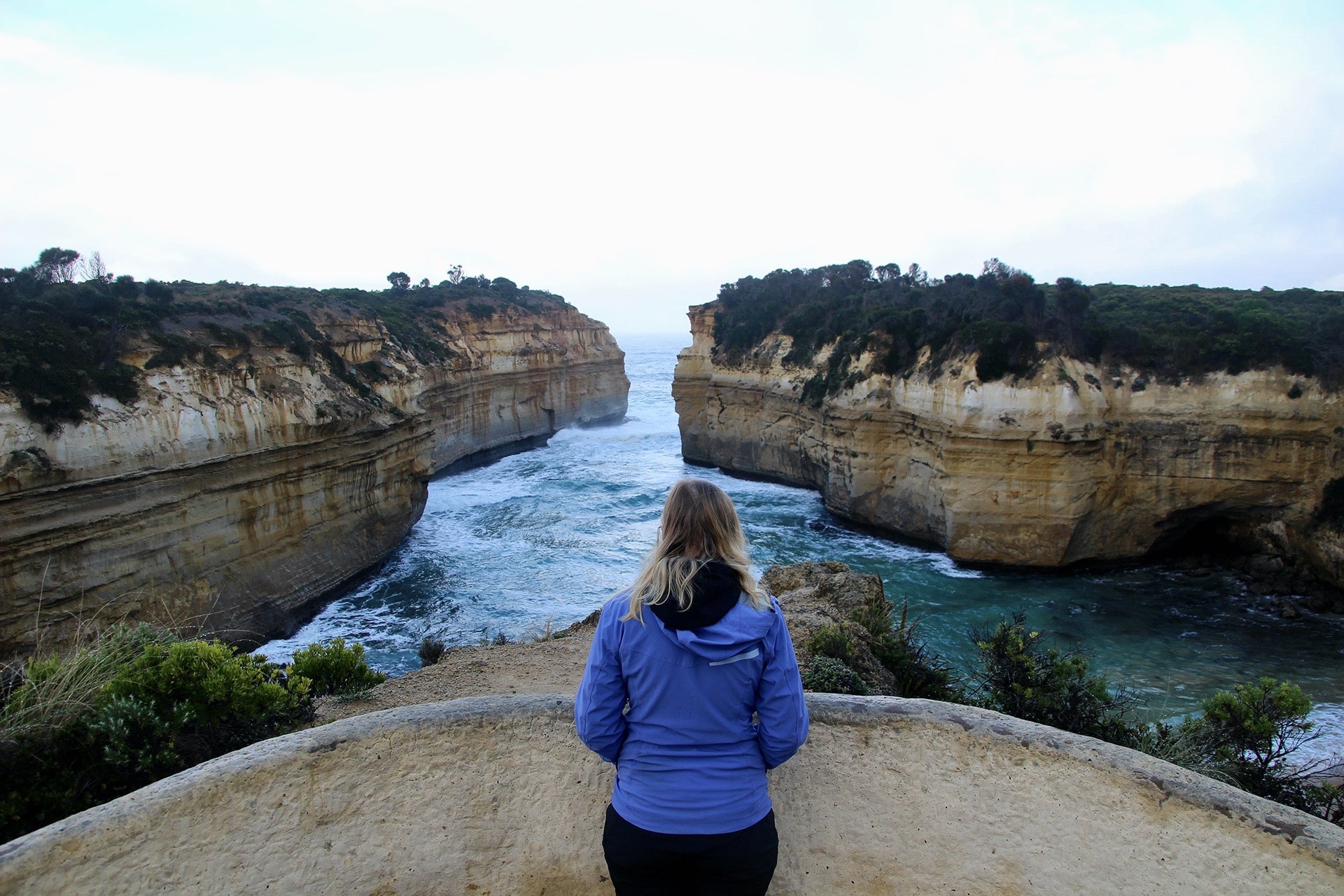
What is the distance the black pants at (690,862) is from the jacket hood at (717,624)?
609mm

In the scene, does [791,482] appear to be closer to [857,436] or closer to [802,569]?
[857,436]

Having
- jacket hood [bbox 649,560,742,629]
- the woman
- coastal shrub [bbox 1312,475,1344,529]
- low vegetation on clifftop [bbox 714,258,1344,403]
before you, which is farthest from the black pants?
coastal shrub [bbox 1312,475,1344,529]

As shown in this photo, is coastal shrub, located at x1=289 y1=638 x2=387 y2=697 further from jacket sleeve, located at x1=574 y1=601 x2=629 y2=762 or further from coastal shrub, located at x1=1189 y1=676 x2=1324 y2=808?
coastal shrub, located at x1=1189 y1=676 x2=1324 y2=808

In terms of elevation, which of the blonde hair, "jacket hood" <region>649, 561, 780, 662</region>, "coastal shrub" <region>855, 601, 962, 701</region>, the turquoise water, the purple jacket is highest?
the blonde hair

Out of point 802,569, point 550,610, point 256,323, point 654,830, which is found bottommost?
point 550,610

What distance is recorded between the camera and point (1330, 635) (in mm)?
12328

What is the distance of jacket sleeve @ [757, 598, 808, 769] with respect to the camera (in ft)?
7.77

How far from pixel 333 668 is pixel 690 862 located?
15.2 ft

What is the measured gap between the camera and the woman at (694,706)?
2.28 metres

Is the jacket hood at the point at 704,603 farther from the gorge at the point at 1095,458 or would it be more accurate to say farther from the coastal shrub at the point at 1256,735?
the gorge at the point at 1095,458

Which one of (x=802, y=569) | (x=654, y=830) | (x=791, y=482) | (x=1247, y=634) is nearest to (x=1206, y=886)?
(x=654, y=830)

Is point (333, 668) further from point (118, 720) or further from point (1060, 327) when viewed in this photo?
point (1060, 327)

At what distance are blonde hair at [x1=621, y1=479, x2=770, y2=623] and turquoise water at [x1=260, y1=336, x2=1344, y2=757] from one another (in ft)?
33.7

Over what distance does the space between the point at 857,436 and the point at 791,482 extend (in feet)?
19.4
